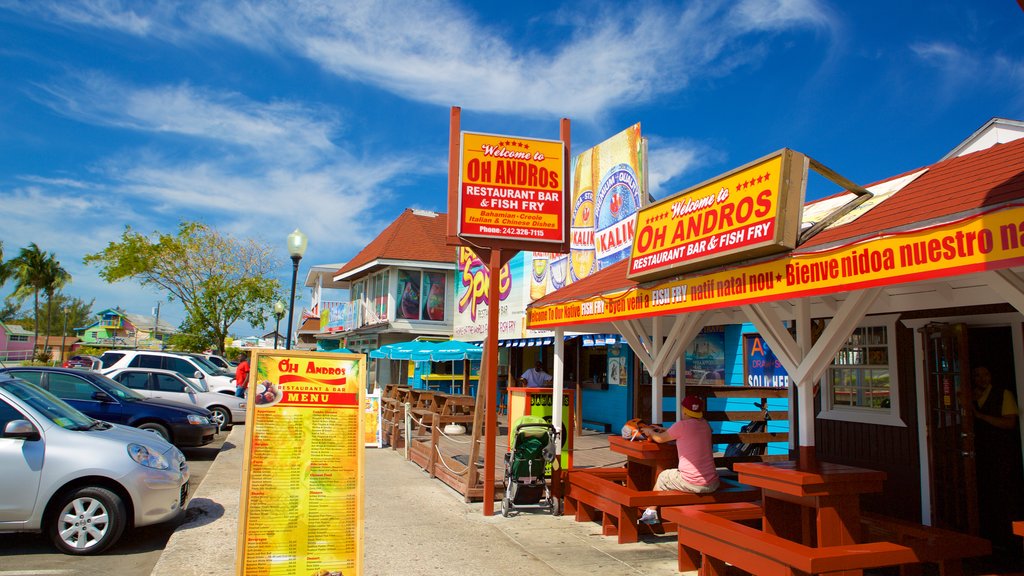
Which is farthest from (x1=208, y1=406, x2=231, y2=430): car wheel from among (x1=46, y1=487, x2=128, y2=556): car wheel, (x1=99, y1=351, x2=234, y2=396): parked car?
(x1=46, y1=487, x2=128, y2=556): car wheel

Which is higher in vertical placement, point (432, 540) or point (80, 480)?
point (80, 480)

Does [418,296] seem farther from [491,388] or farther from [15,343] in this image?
[15,343]

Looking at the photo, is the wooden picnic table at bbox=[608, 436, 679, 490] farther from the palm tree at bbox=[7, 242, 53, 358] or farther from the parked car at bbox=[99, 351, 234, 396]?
the palm tree at bbox=[7, 242, 53, 358]

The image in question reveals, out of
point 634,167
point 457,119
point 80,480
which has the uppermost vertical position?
point 634,167

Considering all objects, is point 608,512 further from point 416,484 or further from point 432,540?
point 416,484

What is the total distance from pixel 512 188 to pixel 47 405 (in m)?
5.50

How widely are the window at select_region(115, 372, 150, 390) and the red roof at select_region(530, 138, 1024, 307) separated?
13.4 meters

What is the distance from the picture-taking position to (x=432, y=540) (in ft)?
23.2

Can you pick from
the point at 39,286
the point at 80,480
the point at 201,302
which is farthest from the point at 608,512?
the point at 39,286

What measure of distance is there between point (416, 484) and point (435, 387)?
54.0 feet

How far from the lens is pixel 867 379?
8.03 meters

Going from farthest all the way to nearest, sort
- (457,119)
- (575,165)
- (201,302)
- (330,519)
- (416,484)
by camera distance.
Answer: (201,302) → (575,165) → (416,484) → (457,119) → (330,519)

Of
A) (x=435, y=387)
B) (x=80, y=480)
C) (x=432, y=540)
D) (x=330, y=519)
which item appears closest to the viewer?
(x=330, y=519)

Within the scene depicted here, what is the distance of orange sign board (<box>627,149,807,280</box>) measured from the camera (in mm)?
5355
